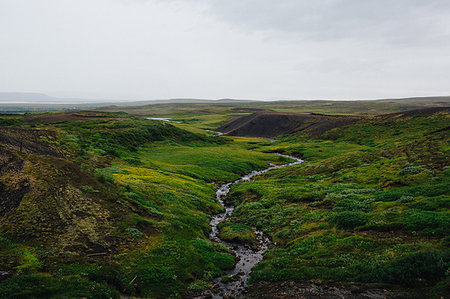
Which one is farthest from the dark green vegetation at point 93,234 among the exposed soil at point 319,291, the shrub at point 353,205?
the shrub at point 353,205

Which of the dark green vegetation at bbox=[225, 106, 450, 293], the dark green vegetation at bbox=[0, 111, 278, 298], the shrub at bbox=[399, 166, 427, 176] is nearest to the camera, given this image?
the dark green vegetation at bbox=[0, 111, 278, 298]

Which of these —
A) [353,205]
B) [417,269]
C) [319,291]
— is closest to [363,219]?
[353,205]

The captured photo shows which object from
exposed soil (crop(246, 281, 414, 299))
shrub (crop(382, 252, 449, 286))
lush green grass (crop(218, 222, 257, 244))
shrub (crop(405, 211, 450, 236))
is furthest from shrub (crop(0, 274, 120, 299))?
shrub (crop(405, 211, 450, 236))

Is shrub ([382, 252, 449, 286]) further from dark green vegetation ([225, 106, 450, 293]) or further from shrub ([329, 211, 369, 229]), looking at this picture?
shrub ([329, 211, 369, 229])

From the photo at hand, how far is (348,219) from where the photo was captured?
69.5 feet

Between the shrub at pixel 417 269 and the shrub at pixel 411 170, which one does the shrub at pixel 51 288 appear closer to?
the shrub at pixel 417 269

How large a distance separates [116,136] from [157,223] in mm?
47517

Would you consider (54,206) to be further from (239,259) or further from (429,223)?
(429,223)

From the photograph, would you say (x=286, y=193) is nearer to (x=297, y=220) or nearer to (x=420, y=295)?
(x=297, y=220)

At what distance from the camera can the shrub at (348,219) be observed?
2062 centimetres

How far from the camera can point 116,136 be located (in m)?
64.3

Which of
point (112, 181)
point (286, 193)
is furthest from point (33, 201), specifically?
point (286, 193)

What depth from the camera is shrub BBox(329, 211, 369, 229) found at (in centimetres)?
2062

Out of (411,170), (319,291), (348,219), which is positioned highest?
(411,170)
